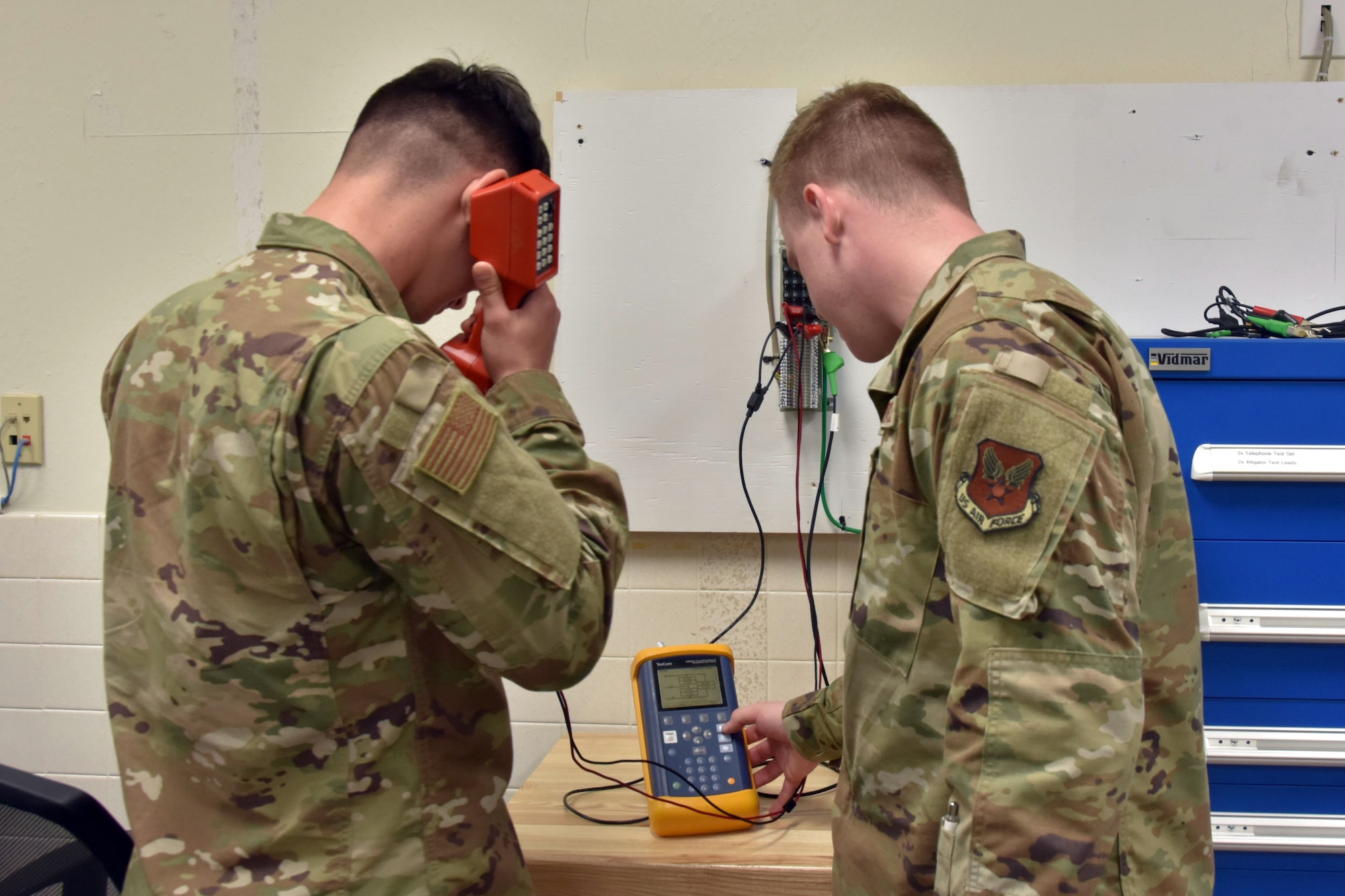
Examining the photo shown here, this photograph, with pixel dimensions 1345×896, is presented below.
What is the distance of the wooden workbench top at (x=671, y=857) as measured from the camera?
4.22 ft

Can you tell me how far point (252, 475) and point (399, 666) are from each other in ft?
0.71

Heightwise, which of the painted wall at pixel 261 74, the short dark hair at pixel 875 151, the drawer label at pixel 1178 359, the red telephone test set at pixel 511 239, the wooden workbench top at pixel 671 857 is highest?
the painted wall at pixel 261 74

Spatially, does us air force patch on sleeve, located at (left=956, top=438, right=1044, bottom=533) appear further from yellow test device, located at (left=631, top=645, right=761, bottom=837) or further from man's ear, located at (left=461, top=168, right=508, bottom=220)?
yellow test device, located at (left=631, top=645, right=761, bottom=837)

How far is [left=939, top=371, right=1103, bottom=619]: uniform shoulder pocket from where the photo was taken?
0.74 metres

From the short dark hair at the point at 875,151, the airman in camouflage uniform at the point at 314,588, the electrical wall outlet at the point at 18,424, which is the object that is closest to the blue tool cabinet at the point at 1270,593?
the short dark hair at the point at 875,151

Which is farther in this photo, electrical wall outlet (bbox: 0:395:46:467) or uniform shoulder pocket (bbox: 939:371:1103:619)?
electrical wall outlet (bbox: 0:395:46:467)

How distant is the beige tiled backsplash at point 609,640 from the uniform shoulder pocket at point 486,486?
1.10 metres

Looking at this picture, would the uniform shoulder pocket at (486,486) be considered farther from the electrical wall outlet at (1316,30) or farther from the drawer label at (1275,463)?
the electrical wall outlet at (1316,30)

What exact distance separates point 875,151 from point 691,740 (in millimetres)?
912

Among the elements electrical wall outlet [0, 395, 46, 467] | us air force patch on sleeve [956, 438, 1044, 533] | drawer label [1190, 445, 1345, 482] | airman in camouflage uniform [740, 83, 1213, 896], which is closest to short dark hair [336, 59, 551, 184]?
airman in camouflage uniform [740, 83, 1213, 896]

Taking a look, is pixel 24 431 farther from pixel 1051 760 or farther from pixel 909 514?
pixel 1051 760

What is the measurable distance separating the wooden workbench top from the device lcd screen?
0.20m

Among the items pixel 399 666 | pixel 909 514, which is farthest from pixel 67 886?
pixel 909 514

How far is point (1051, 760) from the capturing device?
2.37 feet
